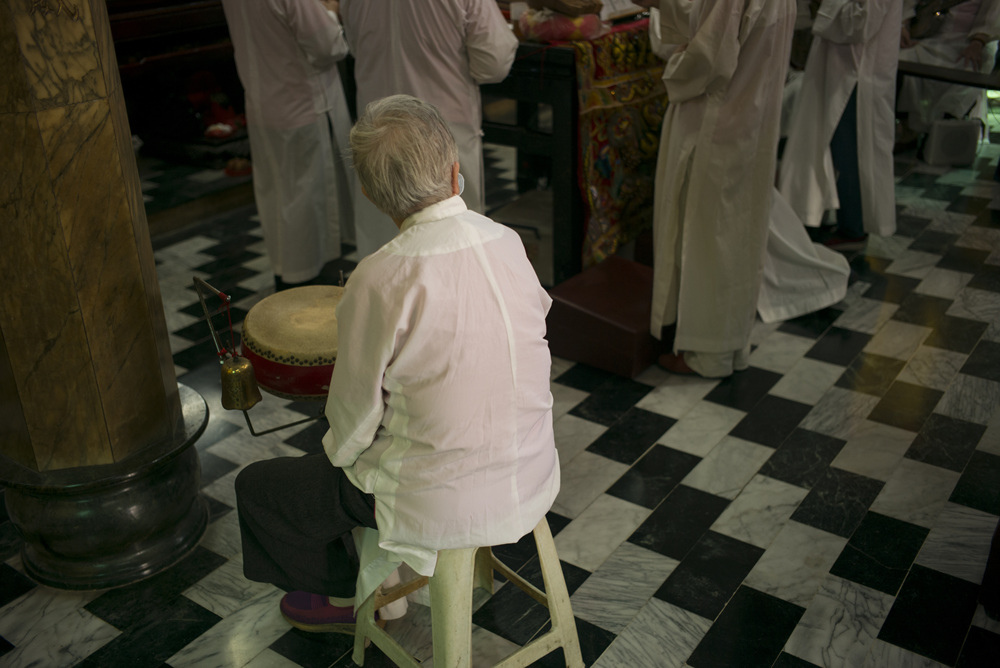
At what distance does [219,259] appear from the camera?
5426mm

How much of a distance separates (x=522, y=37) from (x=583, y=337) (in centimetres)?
152

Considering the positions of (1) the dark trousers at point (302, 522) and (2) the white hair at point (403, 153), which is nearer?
(2) the white hair at point (403, 153)

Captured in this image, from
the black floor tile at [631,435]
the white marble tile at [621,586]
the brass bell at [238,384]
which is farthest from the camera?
the black floor tile at [631,435]

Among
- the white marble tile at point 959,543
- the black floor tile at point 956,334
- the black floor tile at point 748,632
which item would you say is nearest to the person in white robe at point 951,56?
the black floor tile at point 956,334

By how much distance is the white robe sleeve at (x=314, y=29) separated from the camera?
4.26m

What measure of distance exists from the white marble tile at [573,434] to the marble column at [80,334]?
1352 millimetres

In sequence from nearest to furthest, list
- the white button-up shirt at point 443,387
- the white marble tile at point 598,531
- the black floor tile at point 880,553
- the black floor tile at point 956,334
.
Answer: the white button-up shirt at point 443,387, the black floor tile at point 880,553, the white marble tile at point 598,531, the black floor tile at point 956,334

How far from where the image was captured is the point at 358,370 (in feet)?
6.32

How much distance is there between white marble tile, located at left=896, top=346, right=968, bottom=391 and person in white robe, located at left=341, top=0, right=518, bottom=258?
214 centimetres

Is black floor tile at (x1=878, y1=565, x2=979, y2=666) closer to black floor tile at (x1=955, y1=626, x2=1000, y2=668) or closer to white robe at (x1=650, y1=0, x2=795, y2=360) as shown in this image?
black floor tile at (x1=955, y1=626, x2=1000, y2=668)

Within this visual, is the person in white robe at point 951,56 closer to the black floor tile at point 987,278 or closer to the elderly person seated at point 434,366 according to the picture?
the black floor tile at point 987,278

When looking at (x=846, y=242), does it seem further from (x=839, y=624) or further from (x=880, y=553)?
(x=839, y=624)

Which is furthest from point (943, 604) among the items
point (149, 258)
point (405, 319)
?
point (149, 258)

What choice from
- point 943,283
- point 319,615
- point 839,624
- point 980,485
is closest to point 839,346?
point 943,283
